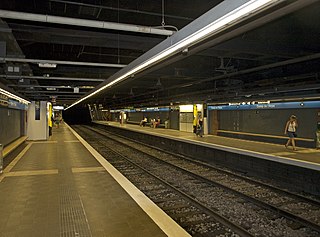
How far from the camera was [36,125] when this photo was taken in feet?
58.3

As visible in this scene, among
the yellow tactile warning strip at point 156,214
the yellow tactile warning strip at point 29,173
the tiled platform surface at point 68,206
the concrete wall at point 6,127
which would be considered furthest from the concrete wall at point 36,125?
the yellow tactile warning strip at point 156,214

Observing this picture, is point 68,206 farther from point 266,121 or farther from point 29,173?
point 266,121

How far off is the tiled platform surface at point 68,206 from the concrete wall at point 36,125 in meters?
10.1

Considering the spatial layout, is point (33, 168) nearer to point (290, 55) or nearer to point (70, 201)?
point (70, 201)

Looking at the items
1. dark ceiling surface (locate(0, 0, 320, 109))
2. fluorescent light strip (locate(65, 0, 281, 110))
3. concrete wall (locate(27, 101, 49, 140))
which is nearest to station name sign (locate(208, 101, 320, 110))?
dark ceiling surface (locate(0, 0, 320, 109))

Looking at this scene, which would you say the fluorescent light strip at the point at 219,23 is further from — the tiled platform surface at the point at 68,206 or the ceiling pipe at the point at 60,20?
the tiled platform surface at the point at 68,206

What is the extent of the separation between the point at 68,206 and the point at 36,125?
564 inches

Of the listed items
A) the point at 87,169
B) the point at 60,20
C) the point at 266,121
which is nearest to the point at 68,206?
the point at 60,20

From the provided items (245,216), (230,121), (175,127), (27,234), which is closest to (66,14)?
(27,234)

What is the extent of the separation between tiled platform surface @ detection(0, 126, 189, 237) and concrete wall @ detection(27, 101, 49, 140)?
10096 millimetres

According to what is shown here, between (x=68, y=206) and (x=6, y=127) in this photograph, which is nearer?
(x=68, y=206)

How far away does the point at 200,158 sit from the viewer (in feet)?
48.8

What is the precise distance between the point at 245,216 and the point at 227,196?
60.3 inches

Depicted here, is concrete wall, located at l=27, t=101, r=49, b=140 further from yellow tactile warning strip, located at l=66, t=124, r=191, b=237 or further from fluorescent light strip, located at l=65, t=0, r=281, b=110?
fluorescent light strip, located at l=65, t=0, r=281, b=110
